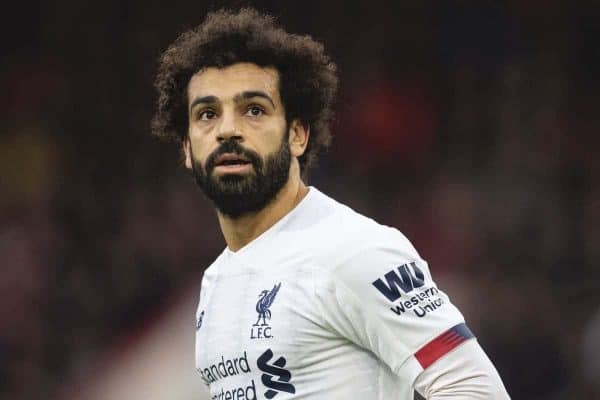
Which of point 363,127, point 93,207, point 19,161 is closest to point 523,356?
point 363,127

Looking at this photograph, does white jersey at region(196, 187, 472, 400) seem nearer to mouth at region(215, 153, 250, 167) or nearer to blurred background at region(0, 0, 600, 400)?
mouth at region(215, 153, 250, 167)

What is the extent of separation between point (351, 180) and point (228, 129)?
382cm

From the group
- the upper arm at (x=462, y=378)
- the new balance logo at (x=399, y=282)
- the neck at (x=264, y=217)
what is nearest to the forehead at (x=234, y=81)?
the neck at (x=264, y=217)

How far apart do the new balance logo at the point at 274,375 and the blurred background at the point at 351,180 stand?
11.2 feet

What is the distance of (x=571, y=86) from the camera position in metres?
7.02

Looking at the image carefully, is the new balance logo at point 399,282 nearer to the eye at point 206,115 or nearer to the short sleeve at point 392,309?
the short sleeve at point 392,309

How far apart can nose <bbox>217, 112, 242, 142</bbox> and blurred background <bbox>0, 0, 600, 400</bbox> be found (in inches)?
132

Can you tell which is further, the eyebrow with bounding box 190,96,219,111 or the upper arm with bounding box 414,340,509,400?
the eyebrow with bounding box 190,96,219,111

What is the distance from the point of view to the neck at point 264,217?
3.29 metres

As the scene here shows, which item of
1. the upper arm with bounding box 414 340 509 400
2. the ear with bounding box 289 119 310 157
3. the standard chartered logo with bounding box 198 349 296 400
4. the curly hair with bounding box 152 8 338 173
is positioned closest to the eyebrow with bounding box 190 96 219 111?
the curly hair with bounding box 152 8 338 173

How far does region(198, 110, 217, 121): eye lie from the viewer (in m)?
3.29

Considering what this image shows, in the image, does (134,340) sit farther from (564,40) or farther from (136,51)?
(564,40)

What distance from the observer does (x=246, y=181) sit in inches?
125

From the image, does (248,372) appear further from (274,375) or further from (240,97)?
(240,97)
